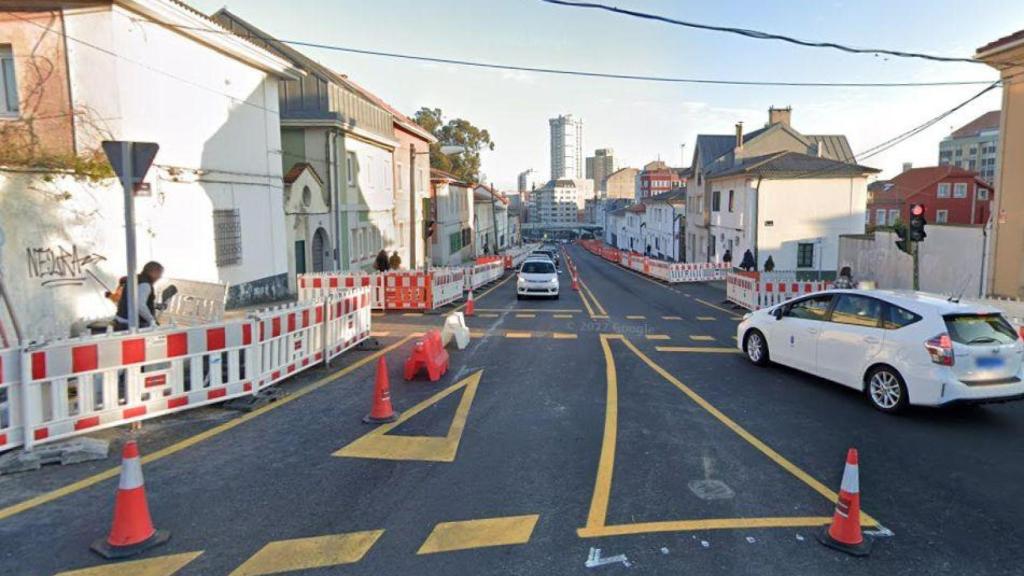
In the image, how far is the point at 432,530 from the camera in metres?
4.83

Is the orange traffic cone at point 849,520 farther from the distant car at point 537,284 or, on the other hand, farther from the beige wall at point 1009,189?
the distant car at point 537,284

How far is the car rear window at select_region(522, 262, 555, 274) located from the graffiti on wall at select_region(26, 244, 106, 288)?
14.8 metres

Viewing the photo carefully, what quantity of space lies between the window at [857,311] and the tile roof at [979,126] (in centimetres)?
14697

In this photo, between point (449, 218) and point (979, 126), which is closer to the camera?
point (449, 218)

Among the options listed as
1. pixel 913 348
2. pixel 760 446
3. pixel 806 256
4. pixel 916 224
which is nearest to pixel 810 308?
pixel 913 348

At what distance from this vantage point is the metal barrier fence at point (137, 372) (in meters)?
6.22

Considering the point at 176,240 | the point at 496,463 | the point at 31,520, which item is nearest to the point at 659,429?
the point at 496,463

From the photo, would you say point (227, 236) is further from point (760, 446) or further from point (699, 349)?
point (760, 446)

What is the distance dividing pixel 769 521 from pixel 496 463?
249 centimetres

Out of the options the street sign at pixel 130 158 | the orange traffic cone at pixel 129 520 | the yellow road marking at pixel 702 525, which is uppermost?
the street sign at pixel 130 158

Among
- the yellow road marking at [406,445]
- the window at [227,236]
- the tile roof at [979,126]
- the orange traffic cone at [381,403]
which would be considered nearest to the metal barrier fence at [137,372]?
the orange traffic cone at [381,403]

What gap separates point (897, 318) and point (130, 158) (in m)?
9.47

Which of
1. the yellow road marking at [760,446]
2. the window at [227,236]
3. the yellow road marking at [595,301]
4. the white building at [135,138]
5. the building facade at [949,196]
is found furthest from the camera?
the building facade at [949,196]

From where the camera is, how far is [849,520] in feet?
15.2
